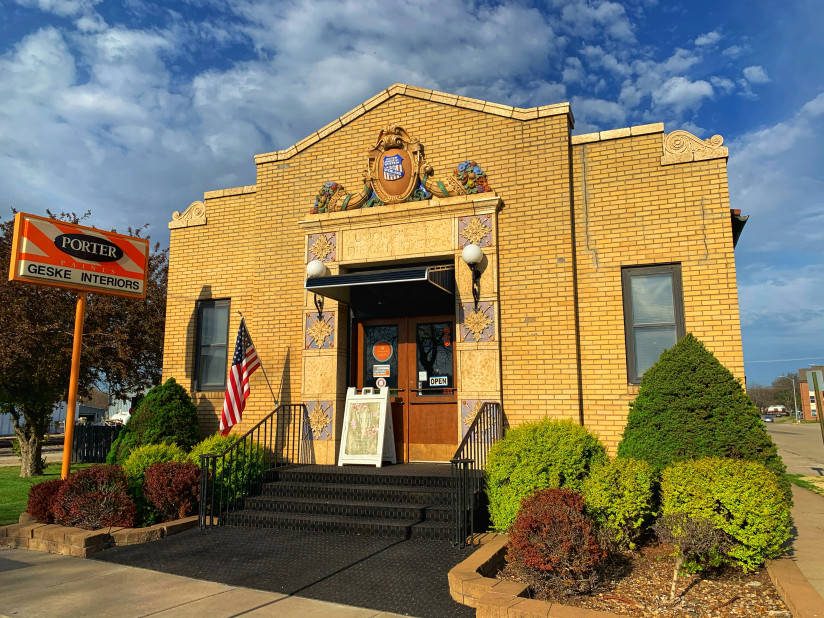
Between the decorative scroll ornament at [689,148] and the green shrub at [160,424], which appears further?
the green shrub at [160,424]

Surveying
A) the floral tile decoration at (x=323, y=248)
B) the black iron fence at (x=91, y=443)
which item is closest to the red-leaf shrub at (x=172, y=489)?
the floral tile decoration at (x=323, y=248)

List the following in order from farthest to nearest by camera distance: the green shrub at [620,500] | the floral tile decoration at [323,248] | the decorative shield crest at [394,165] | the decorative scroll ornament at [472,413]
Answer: the floral tile decoration at [323,248] < the decorative shield crest at [394,165] < the decorative scroll ornament at [472,413] < the green shrub at [620,500]

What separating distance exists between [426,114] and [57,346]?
957 cm

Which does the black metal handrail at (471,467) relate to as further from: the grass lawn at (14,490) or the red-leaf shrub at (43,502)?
the grass lawn at (14,490)

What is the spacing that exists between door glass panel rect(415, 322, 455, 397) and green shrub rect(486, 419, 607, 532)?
2.33 m

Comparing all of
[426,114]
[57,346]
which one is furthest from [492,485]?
[57,346]

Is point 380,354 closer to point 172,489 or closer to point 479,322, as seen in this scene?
point 479,322

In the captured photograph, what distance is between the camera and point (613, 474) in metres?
5.93

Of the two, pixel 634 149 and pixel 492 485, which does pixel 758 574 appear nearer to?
pixel 492 485

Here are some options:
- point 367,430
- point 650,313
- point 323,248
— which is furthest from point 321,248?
point 650,313

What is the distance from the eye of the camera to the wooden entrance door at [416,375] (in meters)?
9.19

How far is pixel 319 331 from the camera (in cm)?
970

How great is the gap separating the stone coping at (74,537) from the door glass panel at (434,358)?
3.88 meters

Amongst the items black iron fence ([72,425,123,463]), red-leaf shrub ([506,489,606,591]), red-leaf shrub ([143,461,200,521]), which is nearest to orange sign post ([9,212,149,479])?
red-leaf shrub ([143,461,200,521])
